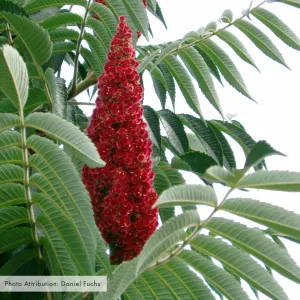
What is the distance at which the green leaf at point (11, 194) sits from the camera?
6.66 ft

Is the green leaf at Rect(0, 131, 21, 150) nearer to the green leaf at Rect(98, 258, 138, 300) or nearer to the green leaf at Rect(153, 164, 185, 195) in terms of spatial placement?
the green leaf at Rect(98, 258, 138, 300)

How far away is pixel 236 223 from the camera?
1.82 meters

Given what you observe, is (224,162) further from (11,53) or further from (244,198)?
(11,53)

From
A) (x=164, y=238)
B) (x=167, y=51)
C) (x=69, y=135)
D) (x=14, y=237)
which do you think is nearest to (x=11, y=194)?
(x=14, y=237)

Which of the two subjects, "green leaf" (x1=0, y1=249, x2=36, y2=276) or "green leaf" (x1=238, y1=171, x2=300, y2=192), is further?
"green leaf" (x1=0, y1=249, x2=36, y2=276)

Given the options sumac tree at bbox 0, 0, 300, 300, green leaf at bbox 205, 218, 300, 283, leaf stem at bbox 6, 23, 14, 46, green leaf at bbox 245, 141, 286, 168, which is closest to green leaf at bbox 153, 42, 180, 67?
sumac tree at bbox 0, 0, 300, 300

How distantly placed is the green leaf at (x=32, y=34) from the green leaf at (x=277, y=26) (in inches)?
38.3

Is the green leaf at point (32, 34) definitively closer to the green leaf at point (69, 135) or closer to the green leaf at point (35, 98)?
the green leaf at point (35, 98)

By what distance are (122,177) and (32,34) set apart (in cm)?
71

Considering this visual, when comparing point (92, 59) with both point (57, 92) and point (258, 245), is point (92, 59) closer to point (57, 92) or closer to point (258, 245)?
point (57, 92)

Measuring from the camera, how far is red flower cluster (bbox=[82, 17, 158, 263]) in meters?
2.10

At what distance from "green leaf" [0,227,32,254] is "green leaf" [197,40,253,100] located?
1.10 meters

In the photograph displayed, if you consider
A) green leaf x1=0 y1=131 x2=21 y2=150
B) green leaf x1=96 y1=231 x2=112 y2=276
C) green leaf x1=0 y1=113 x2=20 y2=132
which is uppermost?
green leaf x1=0 y1=113 x2=20 y2=132

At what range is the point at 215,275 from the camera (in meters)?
1.92
